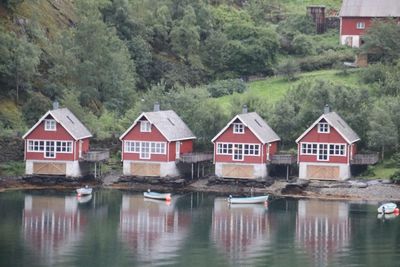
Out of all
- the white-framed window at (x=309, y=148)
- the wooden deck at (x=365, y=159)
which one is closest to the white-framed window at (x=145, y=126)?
the white-framed window at (x=309, y=148)

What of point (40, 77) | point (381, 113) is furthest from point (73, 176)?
point (381, 113)

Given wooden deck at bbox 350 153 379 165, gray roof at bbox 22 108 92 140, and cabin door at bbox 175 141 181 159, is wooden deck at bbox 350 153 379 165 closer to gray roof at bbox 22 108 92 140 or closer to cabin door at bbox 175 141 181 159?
cabin door at bbox 175 141 181 159

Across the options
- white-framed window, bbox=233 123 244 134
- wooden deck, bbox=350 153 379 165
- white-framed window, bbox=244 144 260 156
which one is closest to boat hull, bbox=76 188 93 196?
white-framed window, bbox=233 123 244 134

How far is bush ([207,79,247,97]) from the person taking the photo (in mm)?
131875

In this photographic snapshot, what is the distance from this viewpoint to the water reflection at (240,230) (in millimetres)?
78875

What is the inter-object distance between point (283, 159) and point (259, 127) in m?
3.37

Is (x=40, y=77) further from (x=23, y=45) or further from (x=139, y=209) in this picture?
(x=139, y=209)

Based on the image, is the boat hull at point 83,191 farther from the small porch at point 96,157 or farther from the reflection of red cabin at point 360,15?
the reflection of red cabin at point 360,15

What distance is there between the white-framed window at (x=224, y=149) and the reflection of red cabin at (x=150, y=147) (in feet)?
11.9

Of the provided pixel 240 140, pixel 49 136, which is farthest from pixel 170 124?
pixel 49 136

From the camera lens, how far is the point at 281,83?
134 metres

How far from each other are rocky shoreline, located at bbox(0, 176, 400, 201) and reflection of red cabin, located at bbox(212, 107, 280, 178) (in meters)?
1.04

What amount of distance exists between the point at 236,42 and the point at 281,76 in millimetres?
8333

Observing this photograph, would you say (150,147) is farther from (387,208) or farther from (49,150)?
(387,208)
